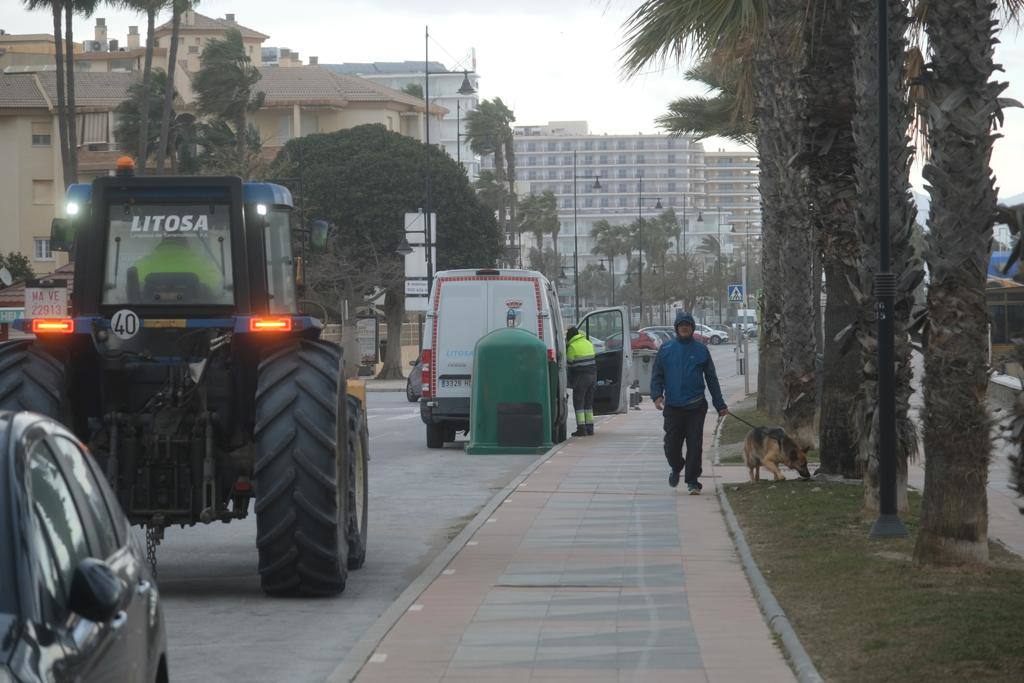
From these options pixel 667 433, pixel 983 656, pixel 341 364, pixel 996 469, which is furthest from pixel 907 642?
pixel 996 469

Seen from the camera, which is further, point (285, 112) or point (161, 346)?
point (285, 112)

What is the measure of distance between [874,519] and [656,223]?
168 m

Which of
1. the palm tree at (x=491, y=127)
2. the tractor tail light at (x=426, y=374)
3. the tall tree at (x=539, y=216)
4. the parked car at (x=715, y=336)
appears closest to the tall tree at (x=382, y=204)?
the palm tree at (x=491, y=127)

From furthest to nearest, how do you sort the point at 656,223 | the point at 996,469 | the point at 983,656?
the point at 656,223
the point at 996,469
the point at 983,656

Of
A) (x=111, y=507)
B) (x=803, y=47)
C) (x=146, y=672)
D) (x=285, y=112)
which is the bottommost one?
(x=146, y=672)

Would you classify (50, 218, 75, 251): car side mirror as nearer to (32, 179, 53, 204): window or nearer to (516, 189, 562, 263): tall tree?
(32, 179, 53, 204): window

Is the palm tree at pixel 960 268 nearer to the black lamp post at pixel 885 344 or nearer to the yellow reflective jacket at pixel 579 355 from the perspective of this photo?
the black lamp post at pixel 885 344

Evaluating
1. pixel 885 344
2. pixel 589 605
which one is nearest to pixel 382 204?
pixel 885 344

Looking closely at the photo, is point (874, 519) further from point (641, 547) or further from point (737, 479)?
point (737, 479)

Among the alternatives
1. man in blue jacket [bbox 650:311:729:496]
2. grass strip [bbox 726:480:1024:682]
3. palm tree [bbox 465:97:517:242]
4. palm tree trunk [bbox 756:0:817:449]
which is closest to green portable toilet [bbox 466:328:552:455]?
palm tree trunk [bbox 756:0:817:449]

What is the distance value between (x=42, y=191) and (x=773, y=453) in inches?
2580

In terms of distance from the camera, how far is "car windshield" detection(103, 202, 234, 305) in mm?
11023

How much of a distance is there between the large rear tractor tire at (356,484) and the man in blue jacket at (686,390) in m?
5.00

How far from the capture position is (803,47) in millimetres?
16781
